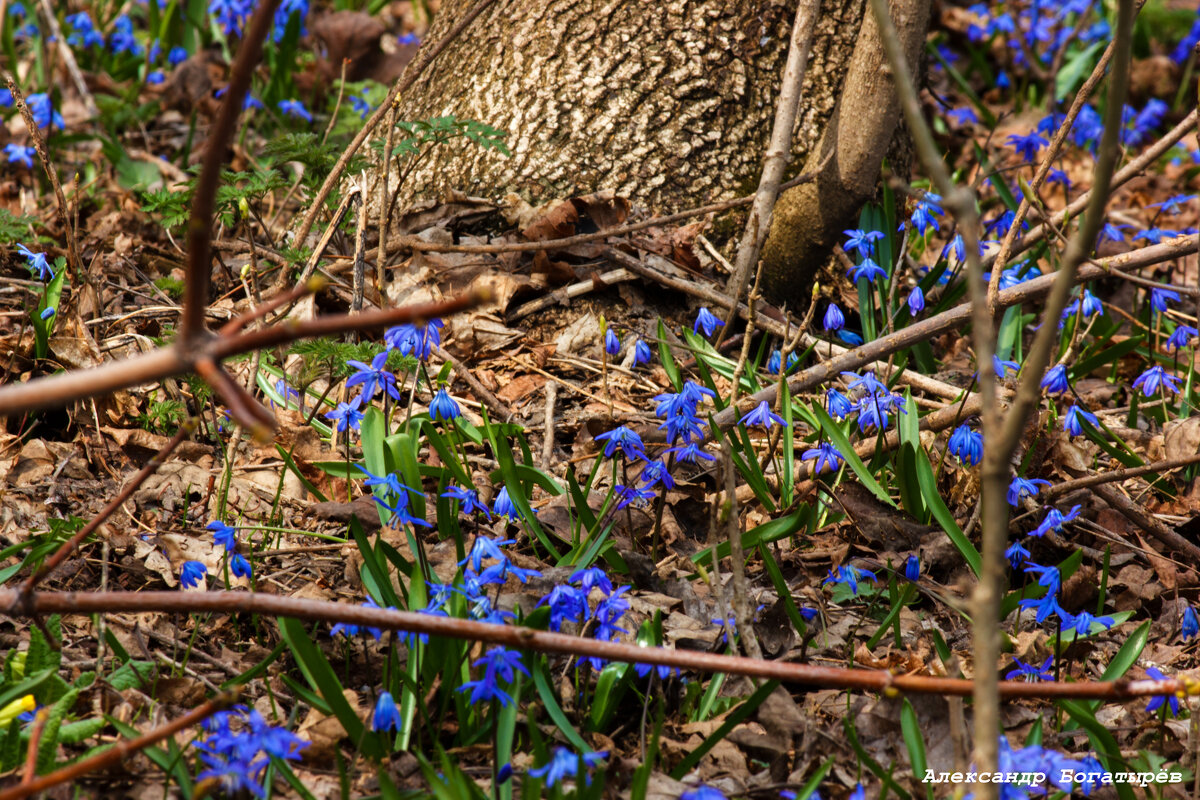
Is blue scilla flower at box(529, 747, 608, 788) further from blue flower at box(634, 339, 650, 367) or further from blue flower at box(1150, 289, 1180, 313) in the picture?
blue flower at box(1150, 289, 1180, 313)

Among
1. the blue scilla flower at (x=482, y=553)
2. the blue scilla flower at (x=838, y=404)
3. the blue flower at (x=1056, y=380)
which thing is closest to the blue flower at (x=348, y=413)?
the blue scilla flower at (x=482, y=553)

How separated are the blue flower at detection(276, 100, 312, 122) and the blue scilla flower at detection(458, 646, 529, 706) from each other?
3413mm

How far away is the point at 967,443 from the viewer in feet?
7.26

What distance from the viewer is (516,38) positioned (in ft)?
10.7

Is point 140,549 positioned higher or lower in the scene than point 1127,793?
higher

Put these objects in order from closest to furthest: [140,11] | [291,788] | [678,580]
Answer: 1. [291,788]
2. [678,580]
3. [140,11]

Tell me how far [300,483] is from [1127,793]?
1.93 metres

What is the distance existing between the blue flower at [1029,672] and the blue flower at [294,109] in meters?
3.69

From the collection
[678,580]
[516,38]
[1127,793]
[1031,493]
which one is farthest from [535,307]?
[1127,793]

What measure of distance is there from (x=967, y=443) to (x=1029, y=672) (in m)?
0.60

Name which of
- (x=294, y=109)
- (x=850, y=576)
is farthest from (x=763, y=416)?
(x=294, y=109)

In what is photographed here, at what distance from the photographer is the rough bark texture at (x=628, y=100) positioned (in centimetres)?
316

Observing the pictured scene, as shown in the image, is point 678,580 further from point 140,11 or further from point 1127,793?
point 140,11

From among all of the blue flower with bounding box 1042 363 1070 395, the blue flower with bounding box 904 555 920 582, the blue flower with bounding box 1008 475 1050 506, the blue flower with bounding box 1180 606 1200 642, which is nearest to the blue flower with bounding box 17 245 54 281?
the blue flower with bounding box 904 555 920 582
